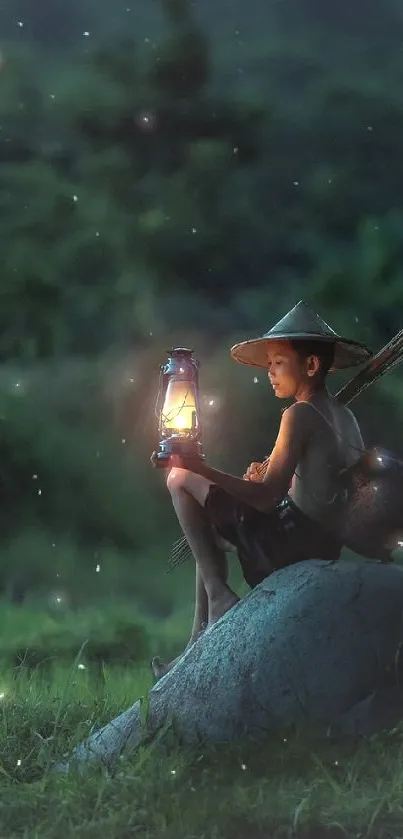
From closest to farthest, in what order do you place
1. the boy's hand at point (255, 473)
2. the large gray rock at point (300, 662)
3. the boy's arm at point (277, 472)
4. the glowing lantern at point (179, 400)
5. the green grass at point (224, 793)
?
the green grass at point (224, 793) < the large gray rock at point (300, 662) < the boy's arm at point (277, 472) < the glowing lantern at point (179, 400) < the boy's hand at point (255, 473)

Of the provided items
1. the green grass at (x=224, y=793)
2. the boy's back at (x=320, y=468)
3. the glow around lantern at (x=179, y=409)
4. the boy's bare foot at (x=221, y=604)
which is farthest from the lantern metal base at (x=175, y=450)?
the green grass at (x=224, y=793)

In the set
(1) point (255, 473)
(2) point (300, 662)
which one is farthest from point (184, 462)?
(2) point (300, 662)

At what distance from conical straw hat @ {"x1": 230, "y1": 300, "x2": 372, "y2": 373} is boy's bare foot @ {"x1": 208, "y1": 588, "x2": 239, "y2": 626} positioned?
89 cm

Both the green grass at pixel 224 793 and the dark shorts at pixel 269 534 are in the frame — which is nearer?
the green grass at pixel 224 793

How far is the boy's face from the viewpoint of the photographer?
3.88m

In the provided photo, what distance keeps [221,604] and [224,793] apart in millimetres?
739

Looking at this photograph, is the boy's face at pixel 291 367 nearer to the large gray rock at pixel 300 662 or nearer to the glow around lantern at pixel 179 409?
the glow around lantern at pixel 179 409

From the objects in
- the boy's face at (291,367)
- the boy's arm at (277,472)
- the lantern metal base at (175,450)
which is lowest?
the boy's arm at (277,472)

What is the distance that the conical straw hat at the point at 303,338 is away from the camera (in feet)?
12.5

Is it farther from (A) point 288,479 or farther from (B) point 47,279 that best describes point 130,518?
(A) point 288,479

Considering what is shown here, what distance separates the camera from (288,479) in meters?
3.74

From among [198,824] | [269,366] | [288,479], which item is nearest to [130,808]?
[198,824]

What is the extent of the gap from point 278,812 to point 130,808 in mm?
458

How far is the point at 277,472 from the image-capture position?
373 cm
